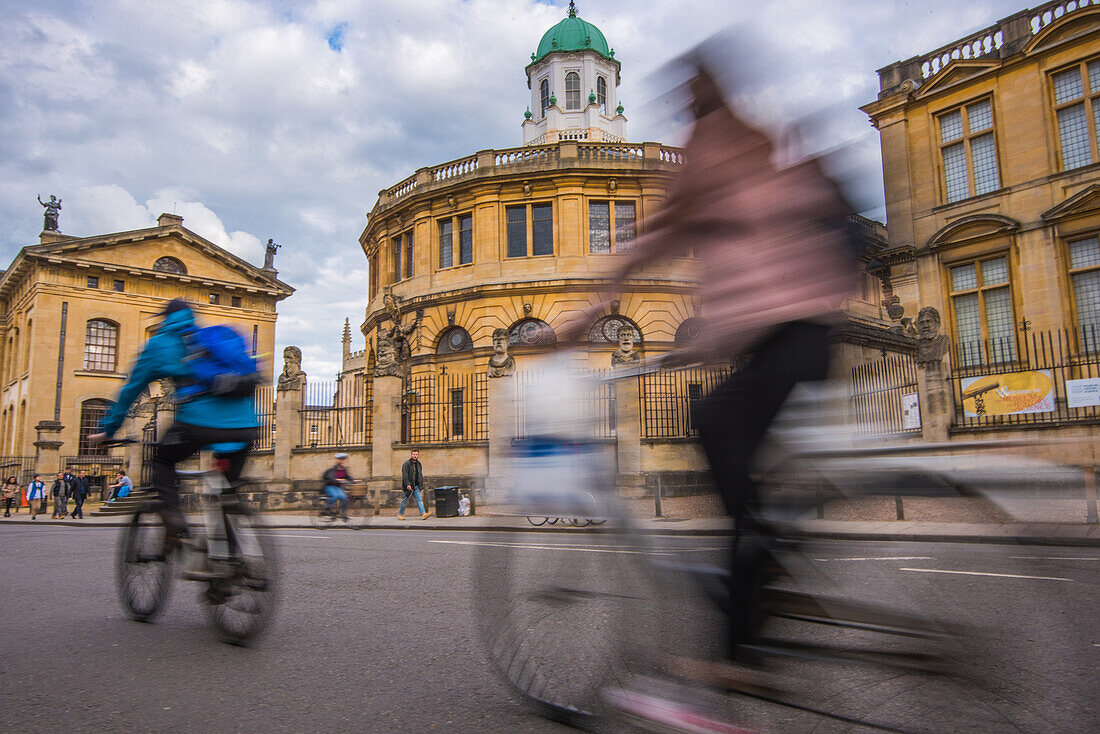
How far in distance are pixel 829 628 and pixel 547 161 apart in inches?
1167

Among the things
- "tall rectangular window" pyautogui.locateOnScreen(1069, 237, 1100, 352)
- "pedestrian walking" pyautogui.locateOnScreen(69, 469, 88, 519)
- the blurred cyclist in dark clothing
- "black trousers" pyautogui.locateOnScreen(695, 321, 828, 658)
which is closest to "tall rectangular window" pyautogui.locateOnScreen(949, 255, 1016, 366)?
"tall rectangular window" pyautogui.locateOnScreen(1069, 237, 1100, 352)

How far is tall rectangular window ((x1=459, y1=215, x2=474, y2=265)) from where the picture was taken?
31422 mm

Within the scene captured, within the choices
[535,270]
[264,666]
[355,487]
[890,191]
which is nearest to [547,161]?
[535,270]

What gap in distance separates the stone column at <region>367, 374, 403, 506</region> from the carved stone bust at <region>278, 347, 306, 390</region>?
3.24 metres

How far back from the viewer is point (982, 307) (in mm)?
19703

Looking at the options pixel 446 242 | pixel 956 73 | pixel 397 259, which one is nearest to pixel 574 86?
pixel 397 259

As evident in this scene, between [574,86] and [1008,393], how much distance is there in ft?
169

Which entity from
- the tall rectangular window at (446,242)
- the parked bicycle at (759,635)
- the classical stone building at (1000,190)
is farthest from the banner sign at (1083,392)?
the tall rectangular window at (446,242)

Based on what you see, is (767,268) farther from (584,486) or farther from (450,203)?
(450,203)

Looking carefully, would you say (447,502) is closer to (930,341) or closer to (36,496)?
(930,341)

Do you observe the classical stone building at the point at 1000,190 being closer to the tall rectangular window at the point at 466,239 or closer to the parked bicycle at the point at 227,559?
the parked bicycle at the point at 227,559

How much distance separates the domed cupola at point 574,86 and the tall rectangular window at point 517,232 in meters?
29.1

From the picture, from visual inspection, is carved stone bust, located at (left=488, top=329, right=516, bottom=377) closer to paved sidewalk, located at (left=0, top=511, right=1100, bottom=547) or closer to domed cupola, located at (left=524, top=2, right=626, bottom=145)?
paved sidewalk, located at (left=0, top=511, right=1100, bottom=547)

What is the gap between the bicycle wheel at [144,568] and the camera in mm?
4516
